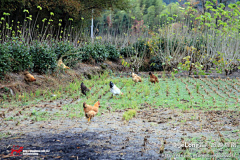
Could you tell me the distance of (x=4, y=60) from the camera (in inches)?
289

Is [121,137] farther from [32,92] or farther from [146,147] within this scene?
[32,92]

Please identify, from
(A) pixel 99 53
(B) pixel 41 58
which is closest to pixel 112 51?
(A) pixel 99 53

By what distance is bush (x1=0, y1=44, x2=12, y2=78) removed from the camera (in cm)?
730

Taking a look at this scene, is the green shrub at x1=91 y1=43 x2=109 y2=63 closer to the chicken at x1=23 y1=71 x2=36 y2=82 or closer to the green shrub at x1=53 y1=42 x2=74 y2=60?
the green shrub at x1=53 y1=42 x2=74 y2=60

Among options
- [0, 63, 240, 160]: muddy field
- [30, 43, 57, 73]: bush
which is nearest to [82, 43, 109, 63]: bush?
[30, 43, 57, 73]: bush

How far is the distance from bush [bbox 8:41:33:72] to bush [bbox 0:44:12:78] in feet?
1.08

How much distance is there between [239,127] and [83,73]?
26.0 feet

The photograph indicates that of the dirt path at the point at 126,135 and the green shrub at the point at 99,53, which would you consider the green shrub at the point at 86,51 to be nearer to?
the green shrub at the point at 99,53

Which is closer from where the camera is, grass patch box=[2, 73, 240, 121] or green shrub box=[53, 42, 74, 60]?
grass patch box=[2, 73, 240, 121]

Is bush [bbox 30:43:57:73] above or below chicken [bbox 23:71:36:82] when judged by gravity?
above

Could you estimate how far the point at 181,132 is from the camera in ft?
13.1

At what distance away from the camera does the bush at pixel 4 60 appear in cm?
730

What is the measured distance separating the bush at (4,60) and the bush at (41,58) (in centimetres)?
132

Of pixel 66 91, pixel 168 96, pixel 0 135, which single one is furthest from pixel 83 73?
pixel 0 135
